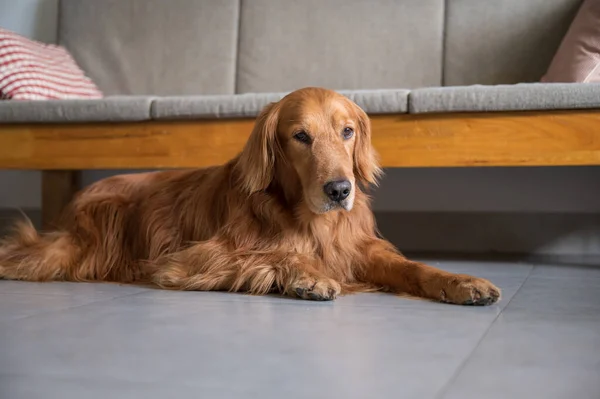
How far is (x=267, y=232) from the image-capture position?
212 cm

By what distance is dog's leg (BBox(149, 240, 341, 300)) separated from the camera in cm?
188

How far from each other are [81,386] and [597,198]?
113 inches

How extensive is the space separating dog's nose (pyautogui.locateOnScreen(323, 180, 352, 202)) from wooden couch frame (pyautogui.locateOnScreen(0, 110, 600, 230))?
679 mm

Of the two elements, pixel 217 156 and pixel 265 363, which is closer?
pixel 265 363

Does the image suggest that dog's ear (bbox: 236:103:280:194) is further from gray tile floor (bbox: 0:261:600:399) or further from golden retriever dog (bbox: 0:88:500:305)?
gray tile floor (bbox: 0:261:600:399)

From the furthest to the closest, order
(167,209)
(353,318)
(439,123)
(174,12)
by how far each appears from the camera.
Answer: (174,12) → (439,123) → (167,209) → (353,318)

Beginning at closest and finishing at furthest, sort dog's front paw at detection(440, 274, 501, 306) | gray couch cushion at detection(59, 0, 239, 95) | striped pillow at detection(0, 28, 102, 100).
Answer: dog's front paw at detection(440, 274, 501, 306) < striped pillow at detection(0, 28, 102, 100) < gray couch cushion at detection(59, 0, 239, 95)

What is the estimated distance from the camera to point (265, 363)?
3.85 ft

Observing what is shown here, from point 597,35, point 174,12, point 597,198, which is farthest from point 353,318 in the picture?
point 174,12

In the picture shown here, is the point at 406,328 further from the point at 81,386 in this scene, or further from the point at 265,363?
the point at 81,386

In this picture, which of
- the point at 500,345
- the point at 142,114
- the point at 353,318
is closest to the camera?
the point at 500,345

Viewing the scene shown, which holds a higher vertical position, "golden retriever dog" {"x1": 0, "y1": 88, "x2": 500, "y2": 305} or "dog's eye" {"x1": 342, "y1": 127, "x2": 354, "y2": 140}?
"dog's eye" {"x1": 342, "y1": 127, "x2": 354, "y2": 140}

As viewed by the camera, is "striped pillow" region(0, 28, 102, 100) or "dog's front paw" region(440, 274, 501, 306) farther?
"striped pillow" region(0, 28, 102, 100)

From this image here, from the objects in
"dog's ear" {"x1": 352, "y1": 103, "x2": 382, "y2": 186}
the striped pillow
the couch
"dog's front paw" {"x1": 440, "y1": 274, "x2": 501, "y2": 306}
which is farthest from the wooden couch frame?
"dog's front paw" {"x1": 440, "y1": 274, "x2": 501, "y2": 306}
